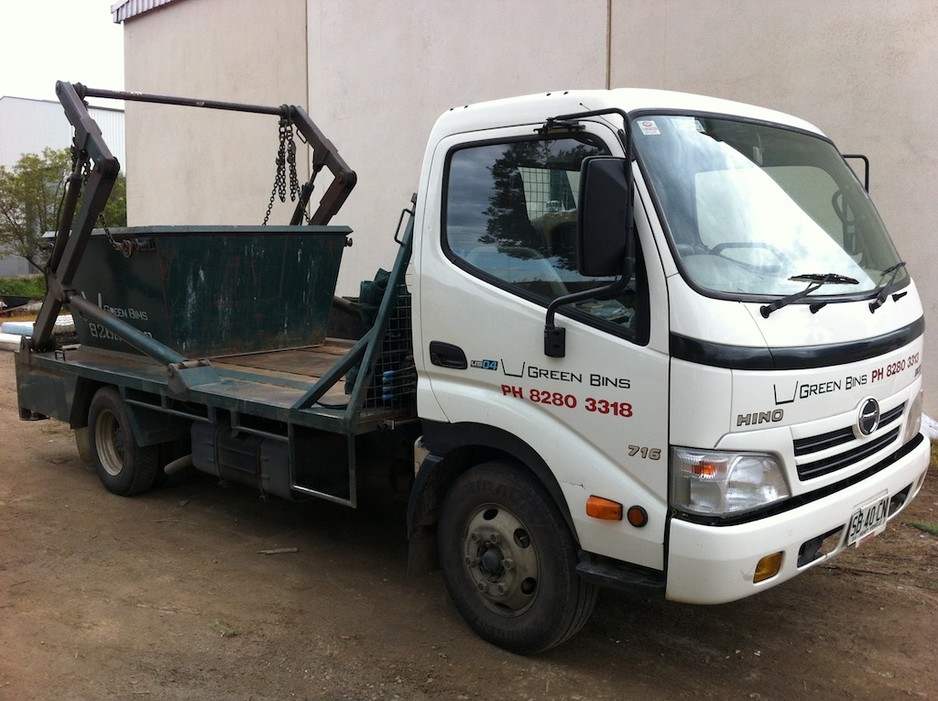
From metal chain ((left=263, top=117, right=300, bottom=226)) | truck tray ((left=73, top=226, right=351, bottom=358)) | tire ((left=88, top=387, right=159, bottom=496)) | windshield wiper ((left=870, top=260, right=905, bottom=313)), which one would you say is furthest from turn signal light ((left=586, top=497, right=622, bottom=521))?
metal chain ((left=263, top=117, right=300, bottom=226))

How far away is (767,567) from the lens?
3227 millimetres

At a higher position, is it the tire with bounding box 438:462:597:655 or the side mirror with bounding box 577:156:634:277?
the side mirror with bounding box 577:156:634:277

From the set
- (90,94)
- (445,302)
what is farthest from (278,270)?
(445,302)

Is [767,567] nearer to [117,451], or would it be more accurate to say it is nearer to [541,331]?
[541,331]

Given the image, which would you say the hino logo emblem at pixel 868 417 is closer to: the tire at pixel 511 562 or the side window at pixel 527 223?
the side window at pixel 527 223

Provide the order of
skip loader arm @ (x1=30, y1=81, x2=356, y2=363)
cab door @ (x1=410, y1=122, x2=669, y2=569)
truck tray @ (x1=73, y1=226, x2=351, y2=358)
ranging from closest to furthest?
cab door @ (x1=410, y1=122, x2=669, y2=569), skip loader arm @ (x1=30, y1=81, x2=356, y2=363), truck tray @ (x1=73, y1=226, x2=351, y2=358)

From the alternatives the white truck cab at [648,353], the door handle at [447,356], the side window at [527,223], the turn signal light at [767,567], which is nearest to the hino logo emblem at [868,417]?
the white truck cab at [648,353]

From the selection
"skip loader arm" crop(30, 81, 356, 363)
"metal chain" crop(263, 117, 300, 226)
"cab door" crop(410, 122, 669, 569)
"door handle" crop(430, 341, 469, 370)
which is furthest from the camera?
"metal chain" crop(263, 117, 300, 226)

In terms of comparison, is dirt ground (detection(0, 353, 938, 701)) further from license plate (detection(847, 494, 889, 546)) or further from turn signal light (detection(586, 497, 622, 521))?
turn signal light (detection(586, 497, 622, 521))

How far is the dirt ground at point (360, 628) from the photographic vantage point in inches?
146

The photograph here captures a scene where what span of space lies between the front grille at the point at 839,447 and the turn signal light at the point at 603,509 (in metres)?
0.71

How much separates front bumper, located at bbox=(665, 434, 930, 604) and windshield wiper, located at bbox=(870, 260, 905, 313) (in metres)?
0.83

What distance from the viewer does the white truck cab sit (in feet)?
10.3

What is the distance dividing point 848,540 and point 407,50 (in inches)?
361
